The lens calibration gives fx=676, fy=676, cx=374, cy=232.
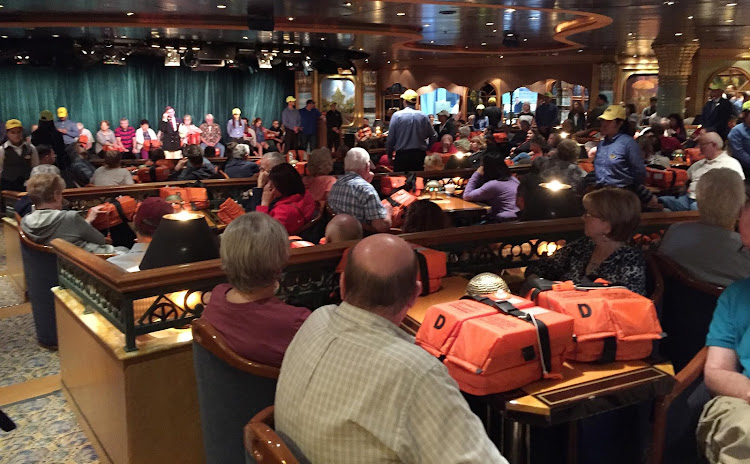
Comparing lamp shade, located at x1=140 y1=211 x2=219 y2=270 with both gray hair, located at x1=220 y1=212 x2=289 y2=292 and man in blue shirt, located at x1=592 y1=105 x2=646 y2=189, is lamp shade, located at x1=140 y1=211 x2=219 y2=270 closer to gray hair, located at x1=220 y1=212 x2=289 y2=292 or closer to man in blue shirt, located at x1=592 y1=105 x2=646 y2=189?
gray hair, located at x1=220 y1=212 x2=289 y2=292

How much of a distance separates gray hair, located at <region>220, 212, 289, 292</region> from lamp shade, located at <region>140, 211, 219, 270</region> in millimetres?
782

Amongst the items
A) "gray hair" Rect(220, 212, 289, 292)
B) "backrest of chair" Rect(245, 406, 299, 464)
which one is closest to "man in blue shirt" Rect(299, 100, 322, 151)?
"gray hair" Rect(220, 212, 289, 292)

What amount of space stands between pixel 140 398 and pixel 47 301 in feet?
7.30

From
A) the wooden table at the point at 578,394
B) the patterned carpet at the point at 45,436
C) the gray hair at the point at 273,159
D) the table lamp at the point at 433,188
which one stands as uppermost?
the gray hair at the point at 273,159

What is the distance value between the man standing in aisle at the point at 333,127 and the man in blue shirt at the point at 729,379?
1510 cm

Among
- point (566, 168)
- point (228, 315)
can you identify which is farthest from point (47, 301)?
point (566, 168)

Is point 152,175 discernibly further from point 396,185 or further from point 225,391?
point 225,391

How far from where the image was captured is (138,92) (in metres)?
18.1

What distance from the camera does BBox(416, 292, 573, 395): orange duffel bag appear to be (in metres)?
1.98

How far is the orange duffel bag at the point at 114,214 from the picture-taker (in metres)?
5.02

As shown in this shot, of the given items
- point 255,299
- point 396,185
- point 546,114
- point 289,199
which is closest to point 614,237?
point 255,299

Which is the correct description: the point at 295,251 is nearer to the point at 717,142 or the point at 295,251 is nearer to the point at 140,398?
the point at 140,398

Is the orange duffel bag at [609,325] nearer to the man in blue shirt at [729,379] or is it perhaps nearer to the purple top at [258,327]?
the man in blue shirt at [729,379]

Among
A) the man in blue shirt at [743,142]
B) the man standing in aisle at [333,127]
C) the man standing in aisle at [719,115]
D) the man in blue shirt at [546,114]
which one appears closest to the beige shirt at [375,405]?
the man in blue shirt at [743,142]
